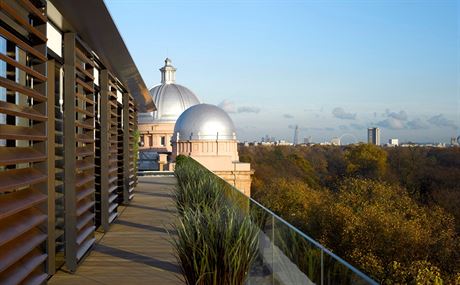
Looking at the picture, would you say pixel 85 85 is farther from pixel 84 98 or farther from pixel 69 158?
pixel 69 158

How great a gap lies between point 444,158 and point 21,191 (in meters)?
62.6

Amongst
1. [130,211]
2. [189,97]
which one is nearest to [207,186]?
[130,211]

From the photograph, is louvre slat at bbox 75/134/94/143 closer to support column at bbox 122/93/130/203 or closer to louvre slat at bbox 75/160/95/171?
louvre slat at bbox 75/160/95/171

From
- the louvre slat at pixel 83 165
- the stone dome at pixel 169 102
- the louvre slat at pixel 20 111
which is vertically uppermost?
the stone dome at pixel 169 102

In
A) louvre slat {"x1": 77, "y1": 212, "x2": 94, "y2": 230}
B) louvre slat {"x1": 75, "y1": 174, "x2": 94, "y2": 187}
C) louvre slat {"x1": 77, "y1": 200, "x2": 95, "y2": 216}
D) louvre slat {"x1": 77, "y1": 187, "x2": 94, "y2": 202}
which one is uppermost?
louvre slat {"x1": 75, "y1": 174, "x2": 94, "y2": 187}

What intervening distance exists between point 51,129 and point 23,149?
3.40 ft

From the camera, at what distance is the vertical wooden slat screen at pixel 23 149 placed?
3.85 m

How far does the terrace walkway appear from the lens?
5.87 metres

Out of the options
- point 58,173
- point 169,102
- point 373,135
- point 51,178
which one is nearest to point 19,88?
point 51,178

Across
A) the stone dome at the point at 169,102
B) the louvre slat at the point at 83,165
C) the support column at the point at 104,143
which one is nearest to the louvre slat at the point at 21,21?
the louvre slat at the point at 83,165

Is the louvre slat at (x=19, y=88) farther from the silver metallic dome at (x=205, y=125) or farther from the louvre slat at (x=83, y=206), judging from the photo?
the silver metallic dome at (x=205, y=125)

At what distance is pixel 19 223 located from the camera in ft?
13.8

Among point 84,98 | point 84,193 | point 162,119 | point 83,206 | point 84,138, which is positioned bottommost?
point 83,206

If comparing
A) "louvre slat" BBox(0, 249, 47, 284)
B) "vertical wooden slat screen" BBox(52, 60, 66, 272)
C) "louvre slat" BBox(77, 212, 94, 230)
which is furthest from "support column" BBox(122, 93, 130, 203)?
"louvre slat" BBox(0, 249, 47, 284)
